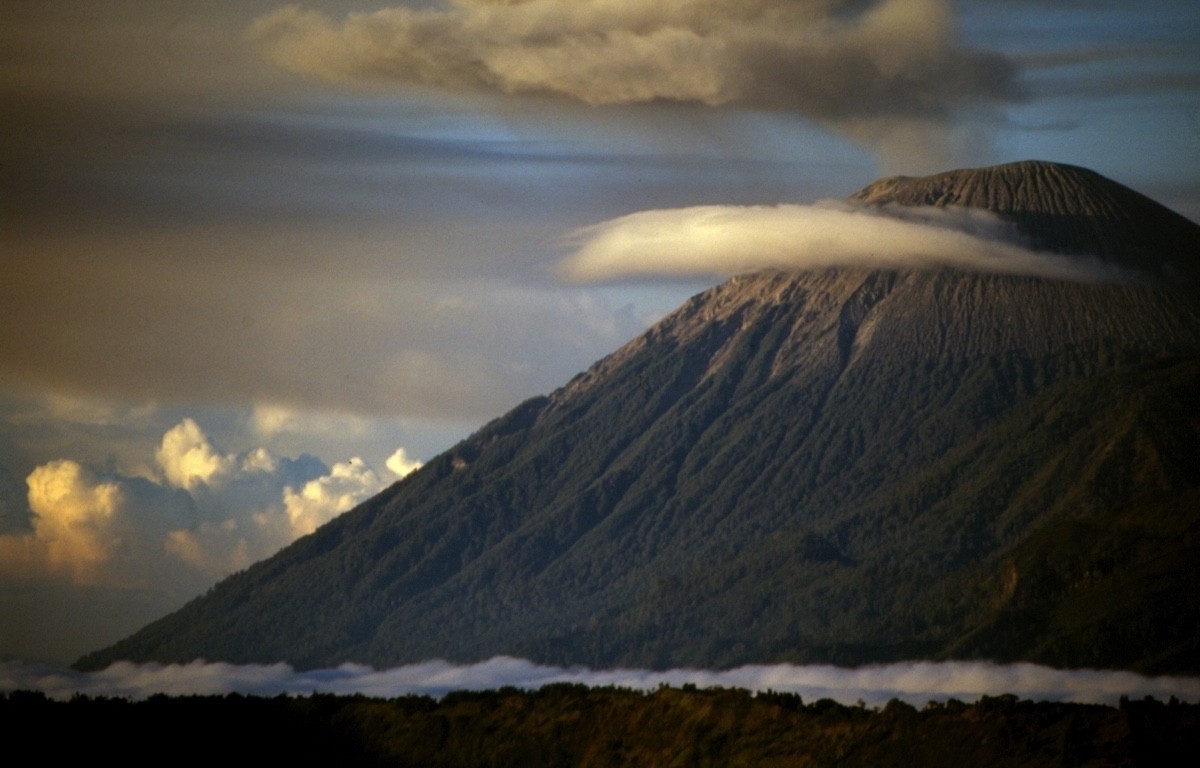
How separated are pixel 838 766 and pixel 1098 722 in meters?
27.3

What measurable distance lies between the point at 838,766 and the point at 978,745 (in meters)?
14.8

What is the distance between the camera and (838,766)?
19962 cm

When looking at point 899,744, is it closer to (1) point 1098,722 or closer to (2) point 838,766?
(2) point 838,766

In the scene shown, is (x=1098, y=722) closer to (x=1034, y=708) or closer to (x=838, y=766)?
(x=1034, y=708)

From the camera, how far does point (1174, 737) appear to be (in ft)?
568

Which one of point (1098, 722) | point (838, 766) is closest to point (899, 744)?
point (838, 766)

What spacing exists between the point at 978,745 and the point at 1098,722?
12.6m

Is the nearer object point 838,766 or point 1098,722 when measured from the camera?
point 1098,722

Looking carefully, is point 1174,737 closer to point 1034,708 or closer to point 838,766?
point 1034,708

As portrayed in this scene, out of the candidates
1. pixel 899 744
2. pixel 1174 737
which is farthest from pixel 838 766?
pixel 1174 737

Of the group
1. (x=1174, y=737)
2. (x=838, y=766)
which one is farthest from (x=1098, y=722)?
(x=838, y=766)

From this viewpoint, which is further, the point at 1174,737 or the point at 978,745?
the point at 978,745

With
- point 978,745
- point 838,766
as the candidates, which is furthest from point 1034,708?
point 838,766

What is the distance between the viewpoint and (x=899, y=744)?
19812cm
